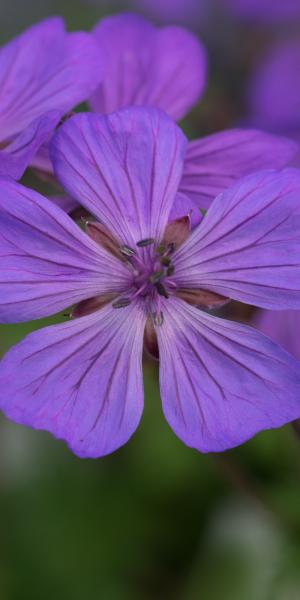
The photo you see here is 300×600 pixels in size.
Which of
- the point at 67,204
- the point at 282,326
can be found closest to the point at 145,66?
the point at 67,204

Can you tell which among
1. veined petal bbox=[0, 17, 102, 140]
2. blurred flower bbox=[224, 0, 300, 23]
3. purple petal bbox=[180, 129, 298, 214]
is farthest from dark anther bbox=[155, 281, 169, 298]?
blurred flower bbox=[224, 0, 300, 23]

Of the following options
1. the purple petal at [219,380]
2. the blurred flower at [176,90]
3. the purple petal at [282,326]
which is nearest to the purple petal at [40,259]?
the purple petal at [219,380]

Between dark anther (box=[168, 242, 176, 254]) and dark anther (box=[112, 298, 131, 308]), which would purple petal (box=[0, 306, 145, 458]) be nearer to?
dark anther (box=[112, 298, 131, 308])

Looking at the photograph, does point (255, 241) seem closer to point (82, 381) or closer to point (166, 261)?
point (166, 261)

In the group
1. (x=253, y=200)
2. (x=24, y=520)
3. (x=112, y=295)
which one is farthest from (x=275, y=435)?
(x=253, y=200)

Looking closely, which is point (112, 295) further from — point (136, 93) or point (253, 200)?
point (136, 93)

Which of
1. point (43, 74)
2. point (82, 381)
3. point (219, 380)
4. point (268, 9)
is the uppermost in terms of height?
point (268, 9)
